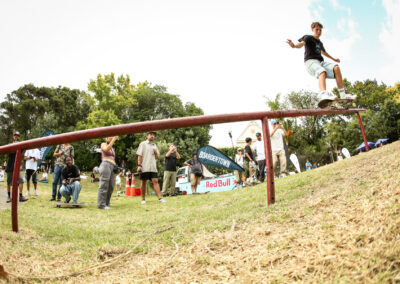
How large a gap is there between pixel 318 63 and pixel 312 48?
0.32 metres

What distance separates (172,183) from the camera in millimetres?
10375

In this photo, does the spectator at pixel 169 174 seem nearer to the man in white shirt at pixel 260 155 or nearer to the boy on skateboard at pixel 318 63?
the man in white shirt at pixel 260 155

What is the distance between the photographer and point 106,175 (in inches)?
258

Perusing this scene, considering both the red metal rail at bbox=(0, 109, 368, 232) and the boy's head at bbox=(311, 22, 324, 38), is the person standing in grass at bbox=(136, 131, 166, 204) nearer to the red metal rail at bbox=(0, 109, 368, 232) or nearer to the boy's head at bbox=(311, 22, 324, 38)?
the red metal rail at bbox=(0, 109, 368, 232)

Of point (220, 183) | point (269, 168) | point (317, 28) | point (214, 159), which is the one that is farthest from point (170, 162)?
point (269, 168)

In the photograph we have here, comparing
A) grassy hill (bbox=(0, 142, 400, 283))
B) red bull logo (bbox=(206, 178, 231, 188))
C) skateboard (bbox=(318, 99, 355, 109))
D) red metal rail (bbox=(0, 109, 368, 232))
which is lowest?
red bull logo (bbox=(206, 178, 231, 188))

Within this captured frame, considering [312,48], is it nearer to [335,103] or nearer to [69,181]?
[335,103]

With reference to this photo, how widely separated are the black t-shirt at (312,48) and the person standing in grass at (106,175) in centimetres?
460

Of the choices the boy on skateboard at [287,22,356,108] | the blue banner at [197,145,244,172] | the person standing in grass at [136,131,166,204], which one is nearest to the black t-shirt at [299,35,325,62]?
the boy on skateboard at [287,22,356,108]

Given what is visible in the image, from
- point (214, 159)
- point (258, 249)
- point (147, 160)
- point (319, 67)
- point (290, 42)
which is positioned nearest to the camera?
point (258, 249)

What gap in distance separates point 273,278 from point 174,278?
58 centimetres

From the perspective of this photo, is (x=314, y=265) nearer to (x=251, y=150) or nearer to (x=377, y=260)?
(x=377, y=260)

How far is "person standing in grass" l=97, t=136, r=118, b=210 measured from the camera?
6254mm

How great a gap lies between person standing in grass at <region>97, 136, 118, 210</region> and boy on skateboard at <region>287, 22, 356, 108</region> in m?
4.56
